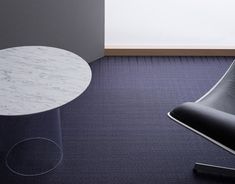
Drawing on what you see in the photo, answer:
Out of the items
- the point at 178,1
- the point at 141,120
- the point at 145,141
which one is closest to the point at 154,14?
the point at 178,1

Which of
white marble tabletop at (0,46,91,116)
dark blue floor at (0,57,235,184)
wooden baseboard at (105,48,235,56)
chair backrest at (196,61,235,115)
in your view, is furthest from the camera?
wooden baseboard at (105,48,235,56)

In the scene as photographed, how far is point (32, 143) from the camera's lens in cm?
204

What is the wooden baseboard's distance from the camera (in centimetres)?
289

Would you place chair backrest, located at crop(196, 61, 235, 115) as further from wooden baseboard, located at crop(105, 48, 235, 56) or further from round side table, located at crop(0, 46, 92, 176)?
wooden baseboard, located at crop(105, 48, 235, 56)

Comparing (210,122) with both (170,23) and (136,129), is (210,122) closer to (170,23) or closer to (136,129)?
(136,129)

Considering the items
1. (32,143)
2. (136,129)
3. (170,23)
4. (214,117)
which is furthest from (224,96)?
(170,23)

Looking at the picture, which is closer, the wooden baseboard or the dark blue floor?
the dark blue floor

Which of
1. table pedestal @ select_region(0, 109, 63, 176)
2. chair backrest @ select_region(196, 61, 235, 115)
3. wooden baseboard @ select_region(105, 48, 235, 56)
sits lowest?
table pedestal @ select_region(0, 109, 63, 176)

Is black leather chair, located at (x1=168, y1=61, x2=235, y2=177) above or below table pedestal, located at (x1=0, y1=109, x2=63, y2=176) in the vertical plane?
above

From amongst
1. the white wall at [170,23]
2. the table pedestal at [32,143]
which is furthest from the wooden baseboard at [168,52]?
the table pedestal at [32,143]

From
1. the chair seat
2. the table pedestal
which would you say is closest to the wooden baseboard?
the table pedestal

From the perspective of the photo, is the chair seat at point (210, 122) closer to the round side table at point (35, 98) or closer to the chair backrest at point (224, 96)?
the chair backrest at point (224, 96)

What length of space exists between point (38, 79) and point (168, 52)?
150cm

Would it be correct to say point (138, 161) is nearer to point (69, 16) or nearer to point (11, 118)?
point (11, 118)
